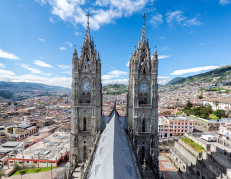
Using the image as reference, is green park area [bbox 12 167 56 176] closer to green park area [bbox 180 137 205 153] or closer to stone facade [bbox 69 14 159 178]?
stone facade [bbox 69 14 159 178]

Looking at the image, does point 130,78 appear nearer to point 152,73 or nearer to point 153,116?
point 152,73

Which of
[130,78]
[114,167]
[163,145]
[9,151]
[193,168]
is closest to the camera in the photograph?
[114,167]

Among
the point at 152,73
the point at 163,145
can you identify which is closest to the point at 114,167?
the point at 152,73

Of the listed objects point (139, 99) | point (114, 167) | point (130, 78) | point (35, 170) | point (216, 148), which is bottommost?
point (35, 170)

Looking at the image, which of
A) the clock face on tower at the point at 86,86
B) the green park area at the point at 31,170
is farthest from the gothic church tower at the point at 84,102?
the green park area at the point at 31,170

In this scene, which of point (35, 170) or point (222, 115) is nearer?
point (35, 170)

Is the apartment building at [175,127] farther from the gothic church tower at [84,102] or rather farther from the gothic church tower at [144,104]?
the gothic church tower at [84,102]
